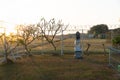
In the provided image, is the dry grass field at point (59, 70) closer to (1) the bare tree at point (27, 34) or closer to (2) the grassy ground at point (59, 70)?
(2) the grassy ground at point (59, 70)

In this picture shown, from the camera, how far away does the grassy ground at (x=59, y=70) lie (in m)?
17.6

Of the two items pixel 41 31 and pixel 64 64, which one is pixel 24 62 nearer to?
pixel 64 64

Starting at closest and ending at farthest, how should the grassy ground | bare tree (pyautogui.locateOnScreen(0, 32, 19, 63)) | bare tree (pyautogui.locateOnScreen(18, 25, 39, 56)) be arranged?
the grassy ground → bare tree (pyautogui.locateOnScreen(0, 32, 19, 63)) → bare tree (pyautogui.locateOnScreen(18, 25, 39, 56))

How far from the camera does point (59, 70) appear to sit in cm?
1898

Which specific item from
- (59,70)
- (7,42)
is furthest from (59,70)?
(7,42)

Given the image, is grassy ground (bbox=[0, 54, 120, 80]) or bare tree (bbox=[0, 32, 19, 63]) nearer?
grassy ground (bbox=[0, 54, 120, 80])

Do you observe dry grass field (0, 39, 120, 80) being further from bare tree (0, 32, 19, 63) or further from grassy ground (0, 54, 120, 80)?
bare tree (0, 32, 19, 63)

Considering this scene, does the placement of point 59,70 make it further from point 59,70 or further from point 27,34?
point 27,34

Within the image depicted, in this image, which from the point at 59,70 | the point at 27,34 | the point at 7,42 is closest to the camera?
the point at 59,70

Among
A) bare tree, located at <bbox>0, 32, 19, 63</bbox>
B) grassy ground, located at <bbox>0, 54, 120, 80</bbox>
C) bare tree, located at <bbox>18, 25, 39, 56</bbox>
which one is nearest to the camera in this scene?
grassy ground, located at <bbox>0, 54, 120, 80</bbox>

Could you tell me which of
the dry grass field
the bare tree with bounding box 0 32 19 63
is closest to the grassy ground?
the dry grass field

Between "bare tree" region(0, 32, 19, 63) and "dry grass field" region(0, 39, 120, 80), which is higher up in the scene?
"bare tree" region(0, 32, 19, 63)

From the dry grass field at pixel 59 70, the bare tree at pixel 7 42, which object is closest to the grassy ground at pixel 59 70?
the dry grass field at pixel 59 70

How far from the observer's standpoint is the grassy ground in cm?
1758
